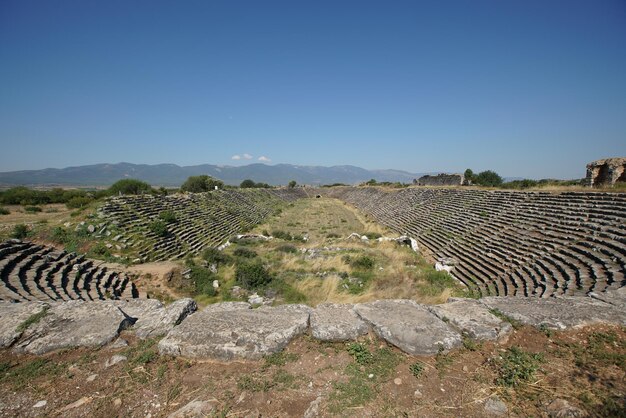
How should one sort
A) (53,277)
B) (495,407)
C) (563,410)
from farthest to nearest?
(53,277), (495,407), (563,410)

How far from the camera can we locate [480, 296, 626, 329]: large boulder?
3.73m

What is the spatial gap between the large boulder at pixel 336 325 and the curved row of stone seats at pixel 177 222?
14083 mm

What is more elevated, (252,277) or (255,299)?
(252,277)

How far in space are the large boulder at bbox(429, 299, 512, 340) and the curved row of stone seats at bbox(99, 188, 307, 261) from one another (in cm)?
1539

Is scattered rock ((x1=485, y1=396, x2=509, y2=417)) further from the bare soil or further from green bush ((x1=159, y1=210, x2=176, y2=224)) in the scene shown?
green bush ((x1=159, y1=210, x2=176, y2=224))

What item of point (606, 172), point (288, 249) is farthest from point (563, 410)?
point (606, 172)

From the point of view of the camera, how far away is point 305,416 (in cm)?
259

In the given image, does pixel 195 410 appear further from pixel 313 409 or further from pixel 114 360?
pixel 114 360

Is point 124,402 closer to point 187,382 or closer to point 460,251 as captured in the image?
point 187,382

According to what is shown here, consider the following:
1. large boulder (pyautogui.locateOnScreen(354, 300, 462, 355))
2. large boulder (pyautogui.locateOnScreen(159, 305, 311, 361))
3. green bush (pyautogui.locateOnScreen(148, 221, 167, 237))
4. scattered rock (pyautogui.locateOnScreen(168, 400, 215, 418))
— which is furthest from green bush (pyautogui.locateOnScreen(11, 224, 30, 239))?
large boulder (pyautogui.locateOnScreen(354, 300, 462, 355))

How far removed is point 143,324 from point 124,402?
1.50 meters

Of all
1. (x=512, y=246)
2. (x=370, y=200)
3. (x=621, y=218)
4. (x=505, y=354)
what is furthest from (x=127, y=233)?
(x=370, y=200)

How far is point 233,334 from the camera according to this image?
3578 mm

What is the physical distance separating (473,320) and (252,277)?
848 cm
